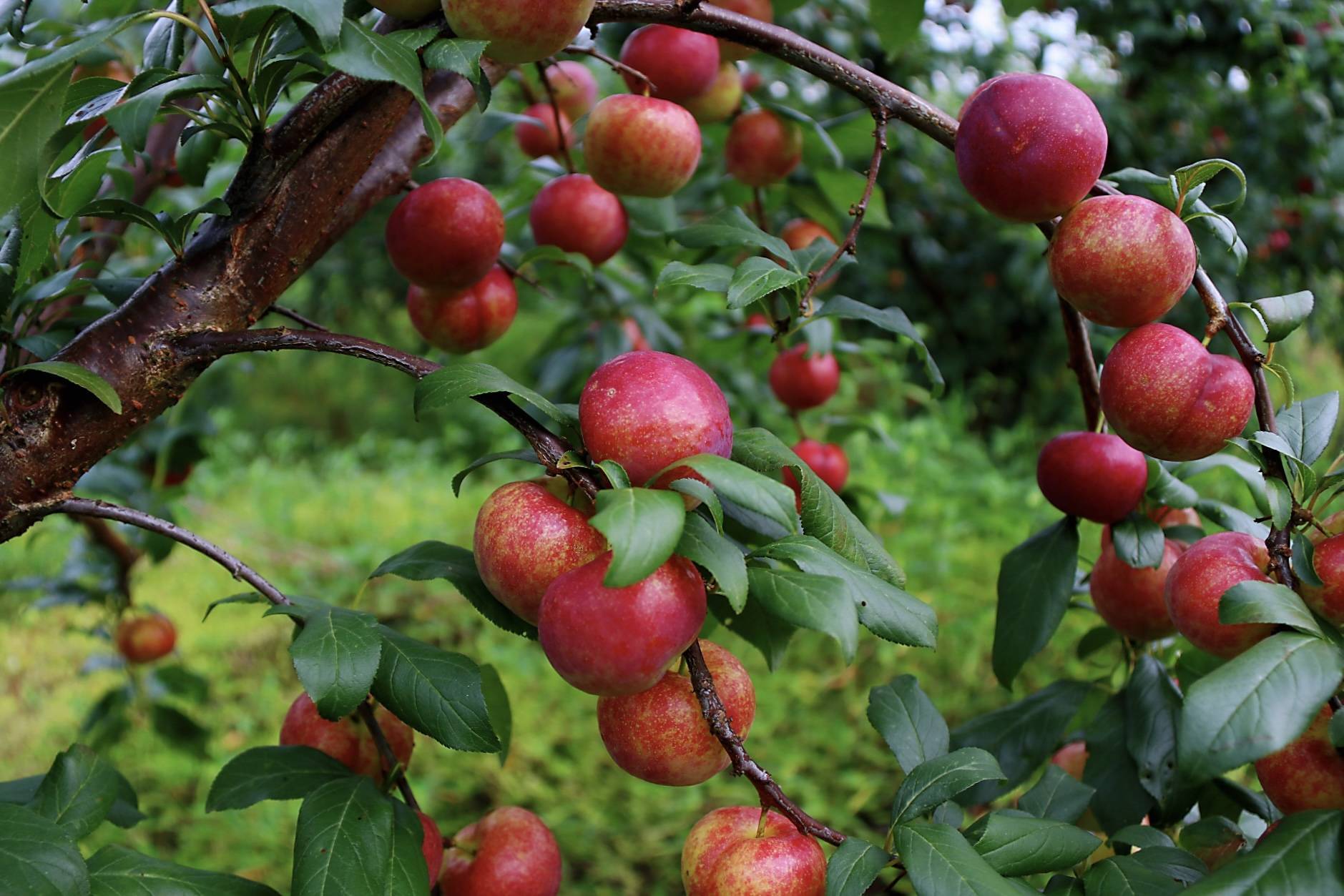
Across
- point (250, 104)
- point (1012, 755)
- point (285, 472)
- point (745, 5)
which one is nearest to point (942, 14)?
point (745, 5)

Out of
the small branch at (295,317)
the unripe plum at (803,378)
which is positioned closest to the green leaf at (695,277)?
the small branch at (295,317)

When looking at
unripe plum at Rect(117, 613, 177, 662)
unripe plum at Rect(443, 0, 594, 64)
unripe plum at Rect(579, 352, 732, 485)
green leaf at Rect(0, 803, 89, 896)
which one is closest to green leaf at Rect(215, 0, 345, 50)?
unripe plum at Rect(443, 0, 594, 64)

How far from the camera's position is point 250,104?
1.67 ft

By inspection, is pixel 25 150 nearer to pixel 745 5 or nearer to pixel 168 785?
pixel 745 5

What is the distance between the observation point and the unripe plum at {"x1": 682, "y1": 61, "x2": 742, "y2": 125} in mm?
897

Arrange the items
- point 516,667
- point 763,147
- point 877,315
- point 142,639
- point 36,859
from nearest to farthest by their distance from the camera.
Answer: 1. point 36,859
2. point 877,315
3. point 763,147
4. point 142,639
5. point 516,667

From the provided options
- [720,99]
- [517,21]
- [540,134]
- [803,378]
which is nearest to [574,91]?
[540,134]

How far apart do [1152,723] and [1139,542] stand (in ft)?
0.42

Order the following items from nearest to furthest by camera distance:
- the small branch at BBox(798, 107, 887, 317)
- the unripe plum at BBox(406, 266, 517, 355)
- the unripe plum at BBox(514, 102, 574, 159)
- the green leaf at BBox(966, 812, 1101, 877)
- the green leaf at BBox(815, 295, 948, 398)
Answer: the green leaf at BBox(966, 812, 1101, 877) < the small branch at BBox(798, 107, 887, 317) < the green leaf at BBox(815, 295, 948, 398) < the unripe plum at BBox(406, 266, 517, 355) < the unripe plum at BBox(514, 102, 574, 159)

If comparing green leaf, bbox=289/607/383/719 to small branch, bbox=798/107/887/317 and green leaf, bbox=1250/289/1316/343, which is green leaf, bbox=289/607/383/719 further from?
green leaf, bbox=1250/289/1316/343

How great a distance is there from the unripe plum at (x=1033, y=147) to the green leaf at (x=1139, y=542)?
24cm

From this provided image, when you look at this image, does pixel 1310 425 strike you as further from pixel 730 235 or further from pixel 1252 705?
pixel 730 235

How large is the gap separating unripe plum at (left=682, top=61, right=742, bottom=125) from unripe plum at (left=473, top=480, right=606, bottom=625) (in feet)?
1.72

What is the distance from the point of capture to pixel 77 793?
578mm
